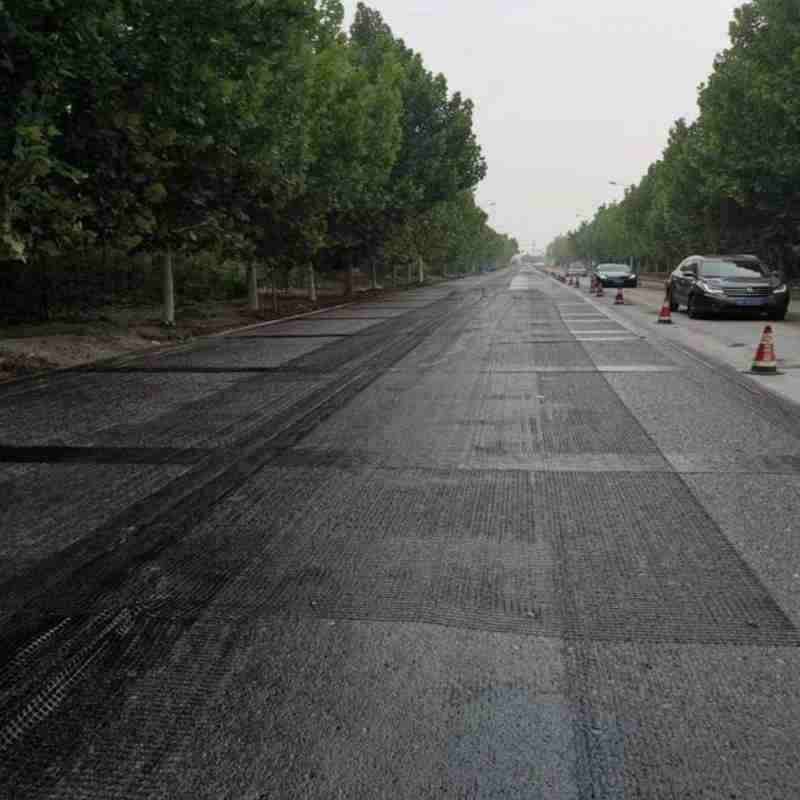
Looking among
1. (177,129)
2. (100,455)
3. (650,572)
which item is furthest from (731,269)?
(650,572)

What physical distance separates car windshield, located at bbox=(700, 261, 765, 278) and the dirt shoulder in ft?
39.2

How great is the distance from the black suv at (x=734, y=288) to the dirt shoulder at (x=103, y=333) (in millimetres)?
11615

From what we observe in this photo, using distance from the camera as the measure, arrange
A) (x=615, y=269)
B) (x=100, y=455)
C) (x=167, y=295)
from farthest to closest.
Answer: (x=615, y=269), (x=167, y=295), (x=100, y=455)

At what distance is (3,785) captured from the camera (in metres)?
2.36

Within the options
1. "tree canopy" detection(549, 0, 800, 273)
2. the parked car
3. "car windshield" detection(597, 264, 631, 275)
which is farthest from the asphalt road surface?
"car windshield" detection(597, 264, 631, 275)

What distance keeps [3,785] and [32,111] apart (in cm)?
948

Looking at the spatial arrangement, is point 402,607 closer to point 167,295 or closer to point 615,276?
point 167,295

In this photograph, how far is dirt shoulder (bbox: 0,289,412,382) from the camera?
1295 centimetres

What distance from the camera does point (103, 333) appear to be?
1652 centimetres

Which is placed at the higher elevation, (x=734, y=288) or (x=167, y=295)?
(x=734, y=288)

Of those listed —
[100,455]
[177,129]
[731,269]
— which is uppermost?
[177,129]

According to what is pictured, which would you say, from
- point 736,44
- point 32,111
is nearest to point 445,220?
point 736,44

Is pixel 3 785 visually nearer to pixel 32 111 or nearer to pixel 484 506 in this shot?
pixel 484 506

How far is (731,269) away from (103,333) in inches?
605
